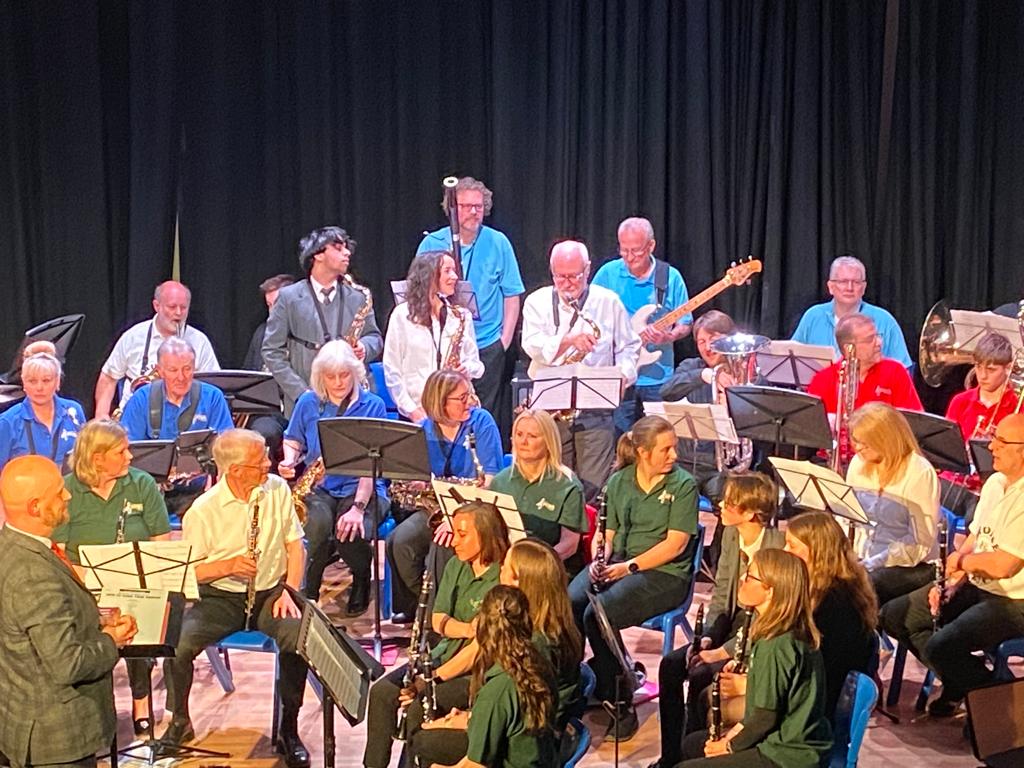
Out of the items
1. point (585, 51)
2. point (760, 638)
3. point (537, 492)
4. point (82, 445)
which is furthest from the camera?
point (585, 51)

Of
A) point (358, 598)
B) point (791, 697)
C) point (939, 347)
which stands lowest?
point (358, 598)

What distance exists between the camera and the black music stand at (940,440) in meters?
6.72

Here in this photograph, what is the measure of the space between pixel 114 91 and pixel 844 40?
523cm

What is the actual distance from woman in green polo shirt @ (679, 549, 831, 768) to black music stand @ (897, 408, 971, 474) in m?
2.35

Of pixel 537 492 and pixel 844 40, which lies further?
pixel 844 40

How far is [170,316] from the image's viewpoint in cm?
905

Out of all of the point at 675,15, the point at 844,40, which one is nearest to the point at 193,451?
the point at 675,15

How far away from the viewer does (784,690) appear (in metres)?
4.56

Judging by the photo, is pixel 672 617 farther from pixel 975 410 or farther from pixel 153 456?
pixel 153 456

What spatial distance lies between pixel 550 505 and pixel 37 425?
3.05 meters

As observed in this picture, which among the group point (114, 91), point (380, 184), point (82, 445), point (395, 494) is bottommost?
point (395, 494)

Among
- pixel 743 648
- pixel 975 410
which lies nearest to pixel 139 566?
pixel 743 648

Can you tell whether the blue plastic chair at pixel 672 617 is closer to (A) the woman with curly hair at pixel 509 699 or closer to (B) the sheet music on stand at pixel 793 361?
(A) the woman with curly hair at pixel 509 699

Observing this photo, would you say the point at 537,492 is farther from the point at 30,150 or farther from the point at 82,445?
the point at 30,150
